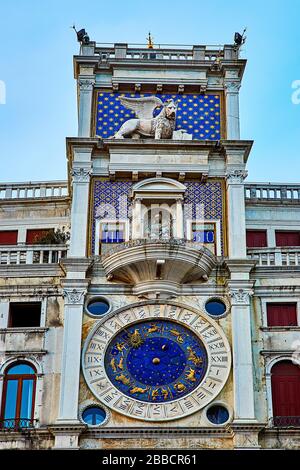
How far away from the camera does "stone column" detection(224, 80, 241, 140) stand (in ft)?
99.7

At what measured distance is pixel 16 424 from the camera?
25.9 m

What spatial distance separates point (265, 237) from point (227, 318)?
479 cm

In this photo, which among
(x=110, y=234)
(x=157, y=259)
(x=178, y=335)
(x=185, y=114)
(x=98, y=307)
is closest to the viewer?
(x=178, y=335)

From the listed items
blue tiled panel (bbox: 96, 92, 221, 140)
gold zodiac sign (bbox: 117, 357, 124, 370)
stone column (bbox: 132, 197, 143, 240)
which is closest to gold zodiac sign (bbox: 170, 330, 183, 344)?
gold zodiac sign (bbox: 117, 357, 124, 370)

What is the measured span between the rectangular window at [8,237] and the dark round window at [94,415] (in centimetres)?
758

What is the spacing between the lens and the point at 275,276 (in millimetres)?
28047

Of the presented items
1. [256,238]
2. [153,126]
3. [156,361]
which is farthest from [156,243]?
[256,238]

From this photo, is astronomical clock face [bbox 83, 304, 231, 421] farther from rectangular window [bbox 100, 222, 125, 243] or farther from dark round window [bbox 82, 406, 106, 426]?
rectangular window [bbox 100, 222, 125, 243]

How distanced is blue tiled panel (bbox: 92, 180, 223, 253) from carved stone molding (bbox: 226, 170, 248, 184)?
1.16 feet

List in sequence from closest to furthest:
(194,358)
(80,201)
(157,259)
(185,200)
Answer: (194,358)
(157,259)
(80,201)
(185,200)

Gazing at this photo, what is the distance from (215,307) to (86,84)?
27.7ft

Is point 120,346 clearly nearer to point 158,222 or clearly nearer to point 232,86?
point 158,222

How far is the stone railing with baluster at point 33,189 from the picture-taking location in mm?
32531

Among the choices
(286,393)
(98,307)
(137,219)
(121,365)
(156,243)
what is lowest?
(286,393)
